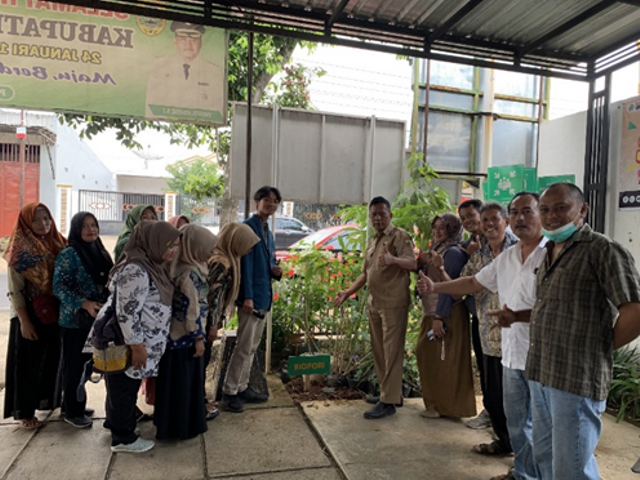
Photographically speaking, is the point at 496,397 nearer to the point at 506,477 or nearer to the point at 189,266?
the point at 506,477

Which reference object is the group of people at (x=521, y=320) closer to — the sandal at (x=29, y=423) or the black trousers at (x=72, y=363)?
the black trousers at (x=72, y=363)

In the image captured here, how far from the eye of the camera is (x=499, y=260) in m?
2.46

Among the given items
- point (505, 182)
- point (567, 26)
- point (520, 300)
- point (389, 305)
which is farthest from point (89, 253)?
point (505, 182)

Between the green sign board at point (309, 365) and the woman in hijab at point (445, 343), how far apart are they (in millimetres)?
810

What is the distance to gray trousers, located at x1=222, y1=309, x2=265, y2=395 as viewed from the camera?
352 centimetres

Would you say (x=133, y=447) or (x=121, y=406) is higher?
(x=121, y=406)

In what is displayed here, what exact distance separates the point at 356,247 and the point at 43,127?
13644mm

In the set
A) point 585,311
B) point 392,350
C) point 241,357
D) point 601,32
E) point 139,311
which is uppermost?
point 601,32

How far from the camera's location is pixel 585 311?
71.0 inches

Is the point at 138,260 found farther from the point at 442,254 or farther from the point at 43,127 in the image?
the point at 43,127

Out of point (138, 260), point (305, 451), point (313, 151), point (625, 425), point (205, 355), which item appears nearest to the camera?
point (138, 260)

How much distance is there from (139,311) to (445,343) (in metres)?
2.15

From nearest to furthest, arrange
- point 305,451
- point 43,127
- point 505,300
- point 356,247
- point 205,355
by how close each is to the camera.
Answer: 1. point 505,300
2. point 305,451
3. point 205,355
4. point 356,247
5. point 43,127

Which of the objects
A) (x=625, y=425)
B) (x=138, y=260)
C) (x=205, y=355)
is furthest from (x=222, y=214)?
(x=625, y=425)
